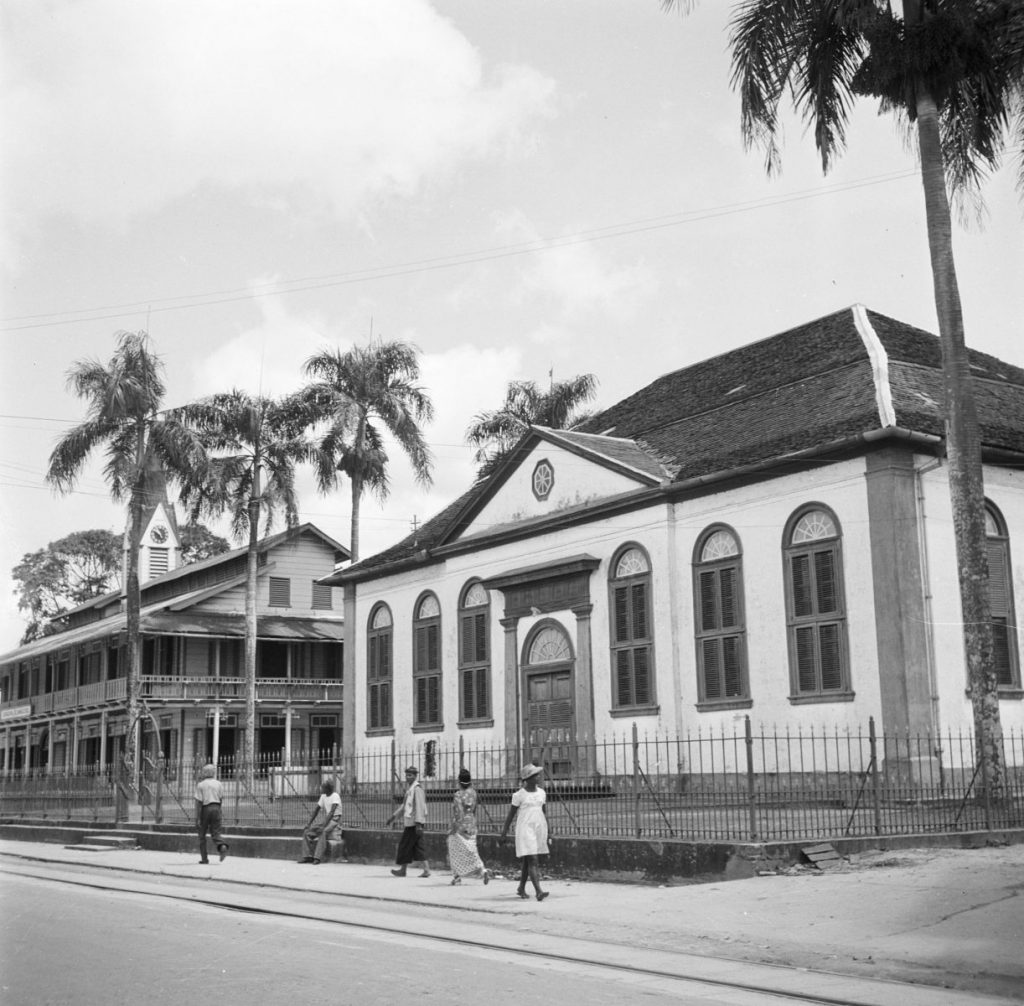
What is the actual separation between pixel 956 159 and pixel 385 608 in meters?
18.9

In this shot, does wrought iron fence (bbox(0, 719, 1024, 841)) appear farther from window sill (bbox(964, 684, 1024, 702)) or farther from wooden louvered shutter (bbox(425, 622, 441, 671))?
wooden louvered shutter (bbox(425, 622, 441, 671))

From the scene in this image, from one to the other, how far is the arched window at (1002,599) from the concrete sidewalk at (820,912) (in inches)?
277

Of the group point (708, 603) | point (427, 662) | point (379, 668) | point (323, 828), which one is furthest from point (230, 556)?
point (323, 828)

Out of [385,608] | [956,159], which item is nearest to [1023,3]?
[956,159]

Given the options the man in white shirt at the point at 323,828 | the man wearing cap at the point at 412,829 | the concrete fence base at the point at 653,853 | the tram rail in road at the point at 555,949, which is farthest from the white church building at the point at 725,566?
the tram rail in road at the point at 555,949

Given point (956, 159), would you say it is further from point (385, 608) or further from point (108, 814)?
point (108, 814)

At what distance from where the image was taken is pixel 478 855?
675 inches

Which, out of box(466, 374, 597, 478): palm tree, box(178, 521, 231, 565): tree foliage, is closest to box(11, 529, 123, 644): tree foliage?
box(178, 521, 231, 565): tree foliage

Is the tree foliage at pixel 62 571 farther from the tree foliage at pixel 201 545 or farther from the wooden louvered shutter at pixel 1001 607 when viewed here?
the wooden louvered shutter at pixel 1001 607

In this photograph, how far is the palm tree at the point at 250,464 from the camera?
3872cm

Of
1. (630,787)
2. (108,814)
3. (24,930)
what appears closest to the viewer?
(24,930)

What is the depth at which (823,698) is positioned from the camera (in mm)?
22328

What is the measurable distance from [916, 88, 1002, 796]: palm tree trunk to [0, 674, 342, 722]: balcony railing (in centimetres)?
3024

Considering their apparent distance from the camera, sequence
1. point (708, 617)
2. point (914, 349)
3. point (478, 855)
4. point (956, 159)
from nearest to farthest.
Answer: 1. point (478, 855)
2. point (956, 159)
3. point (708, 617)
4. point (914, 349)
